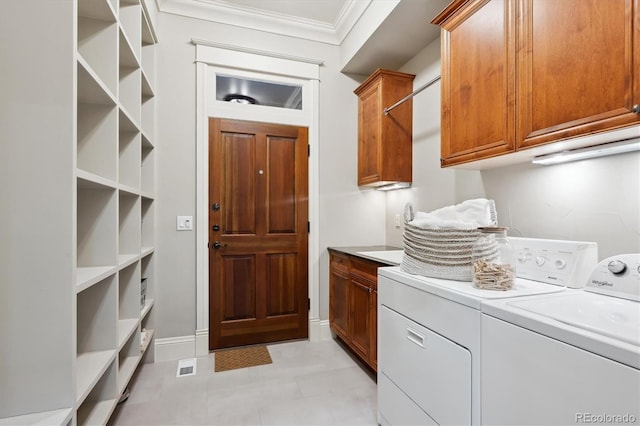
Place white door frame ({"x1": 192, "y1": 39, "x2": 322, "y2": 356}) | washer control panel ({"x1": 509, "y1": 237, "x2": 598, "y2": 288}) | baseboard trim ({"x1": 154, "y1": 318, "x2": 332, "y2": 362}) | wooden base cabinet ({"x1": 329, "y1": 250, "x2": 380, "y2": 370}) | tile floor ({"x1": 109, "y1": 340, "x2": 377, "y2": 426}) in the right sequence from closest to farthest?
washer control panel ({"x1": 509, "y1": 237, "x2": 598, "y2": 288})
tile floor ({"x1": 109, "y1": 340, "x2": 377, "y2": 426})
wooden base cabinet ({"x1": 329, "y1": 250, "x2": 380, "y2": 370})
baseboard trim ({"x1": 154, "y1": 318, "x2": 332, "y2": 362})
white door frame ({"x1": 192, "y1": 39, "x2": 322, "y2": 356})

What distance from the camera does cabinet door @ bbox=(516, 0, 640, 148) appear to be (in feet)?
3.26

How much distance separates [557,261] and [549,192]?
0.44 m

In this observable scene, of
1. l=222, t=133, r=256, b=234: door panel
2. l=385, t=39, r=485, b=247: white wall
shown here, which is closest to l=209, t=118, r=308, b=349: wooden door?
l=222, t=133, r=256, b=234: door panel

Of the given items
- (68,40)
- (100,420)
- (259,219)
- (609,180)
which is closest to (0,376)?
(100,420)

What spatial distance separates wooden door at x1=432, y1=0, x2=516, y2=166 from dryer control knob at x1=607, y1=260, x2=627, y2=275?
0.58 meters

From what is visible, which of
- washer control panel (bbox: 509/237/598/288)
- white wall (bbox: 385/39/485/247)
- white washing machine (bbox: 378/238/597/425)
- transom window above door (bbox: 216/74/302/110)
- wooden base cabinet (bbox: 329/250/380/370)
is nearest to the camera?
white washing machine (bbox: 378/238/597/425)

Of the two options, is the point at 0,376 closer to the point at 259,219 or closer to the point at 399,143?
the point at 259,219

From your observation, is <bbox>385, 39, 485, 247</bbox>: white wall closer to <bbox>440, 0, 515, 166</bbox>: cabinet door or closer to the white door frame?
<bbox>440, 0, 515, 166</bbox>: cabinet door

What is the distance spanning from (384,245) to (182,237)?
6.09 ft

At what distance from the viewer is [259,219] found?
8.98 ft

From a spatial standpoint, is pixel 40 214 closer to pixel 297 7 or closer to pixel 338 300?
pixel 338 300

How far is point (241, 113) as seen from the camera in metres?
2.70

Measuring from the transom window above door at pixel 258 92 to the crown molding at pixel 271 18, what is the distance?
0.45m

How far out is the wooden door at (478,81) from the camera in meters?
1.40
